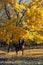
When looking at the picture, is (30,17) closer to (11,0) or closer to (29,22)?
(29,22)

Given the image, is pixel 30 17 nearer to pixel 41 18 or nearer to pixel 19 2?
pixel 41 18

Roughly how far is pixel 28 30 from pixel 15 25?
4.65 feet

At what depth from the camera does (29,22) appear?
24844 mm

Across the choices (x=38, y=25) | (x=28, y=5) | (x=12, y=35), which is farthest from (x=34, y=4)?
(x=12, y=35)

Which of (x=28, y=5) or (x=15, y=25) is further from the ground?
(x=28, y=5)

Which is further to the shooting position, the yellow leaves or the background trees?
the yellow leaves

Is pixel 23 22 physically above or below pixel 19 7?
below

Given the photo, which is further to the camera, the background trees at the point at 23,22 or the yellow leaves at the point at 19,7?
the yellow leaves at the point at 19,7

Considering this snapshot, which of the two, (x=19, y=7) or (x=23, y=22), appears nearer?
(x=19, y=7)

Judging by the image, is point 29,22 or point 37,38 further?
point 37,38

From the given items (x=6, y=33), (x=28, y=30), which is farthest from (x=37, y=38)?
(x=6, y=33)

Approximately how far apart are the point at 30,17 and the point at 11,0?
9.55 ft

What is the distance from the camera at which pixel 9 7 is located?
1036 inches

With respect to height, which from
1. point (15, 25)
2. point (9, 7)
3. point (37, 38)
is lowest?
point (37, 38)
